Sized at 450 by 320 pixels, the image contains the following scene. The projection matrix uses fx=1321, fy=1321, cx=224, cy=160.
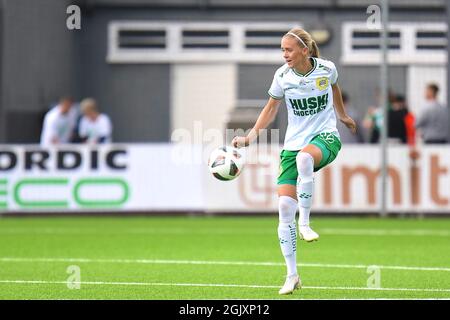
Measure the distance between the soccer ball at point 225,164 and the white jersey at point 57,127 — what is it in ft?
40.5

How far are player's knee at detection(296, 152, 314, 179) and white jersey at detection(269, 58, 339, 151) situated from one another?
0.69 feet

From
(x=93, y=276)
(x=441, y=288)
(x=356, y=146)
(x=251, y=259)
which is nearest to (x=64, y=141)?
(x=356, y=146)

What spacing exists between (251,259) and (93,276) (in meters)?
2.61

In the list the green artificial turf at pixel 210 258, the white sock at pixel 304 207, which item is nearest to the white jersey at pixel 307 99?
the white sock at pixel 304 207

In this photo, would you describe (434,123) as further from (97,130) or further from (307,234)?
(307,234)

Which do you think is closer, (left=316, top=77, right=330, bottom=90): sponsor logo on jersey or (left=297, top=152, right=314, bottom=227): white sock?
(left=297, top=152, right=314, bottom=227): white sock

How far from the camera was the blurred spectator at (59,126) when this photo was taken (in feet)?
76.1

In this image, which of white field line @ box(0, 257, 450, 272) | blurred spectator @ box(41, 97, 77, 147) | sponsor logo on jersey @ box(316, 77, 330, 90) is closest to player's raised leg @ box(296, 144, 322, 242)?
sponsor logo on jersey @ box(316, 77, 330, 90)

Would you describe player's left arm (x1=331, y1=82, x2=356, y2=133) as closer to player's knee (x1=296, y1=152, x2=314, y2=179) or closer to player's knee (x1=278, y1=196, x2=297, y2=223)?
player's knee (x1=296, y1=152, x2=314, y2=179)

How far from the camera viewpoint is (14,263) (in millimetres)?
13922

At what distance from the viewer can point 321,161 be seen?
35.1 feet

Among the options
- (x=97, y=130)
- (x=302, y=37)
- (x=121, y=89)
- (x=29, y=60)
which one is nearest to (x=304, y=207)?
(x=302, y=37)

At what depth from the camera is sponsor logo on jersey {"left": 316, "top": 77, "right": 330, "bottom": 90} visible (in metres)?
10.7

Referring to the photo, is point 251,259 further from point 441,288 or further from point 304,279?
point 441,288
